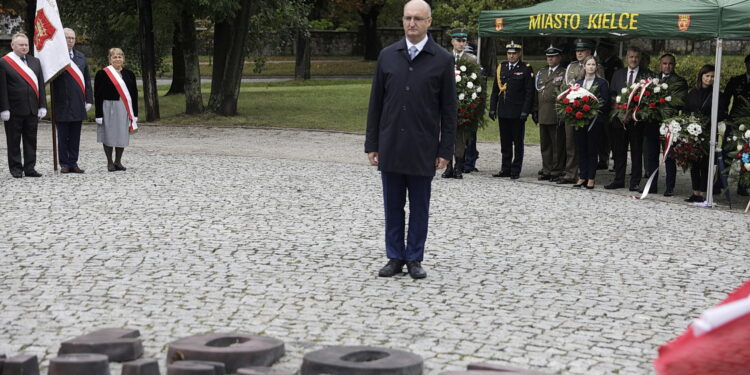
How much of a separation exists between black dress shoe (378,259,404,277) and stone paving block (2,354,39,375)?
135 inches

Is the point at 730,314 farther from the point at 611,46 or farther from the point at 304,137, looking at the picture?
the point at 304,137

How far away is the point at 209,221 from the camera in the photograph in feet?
35.6

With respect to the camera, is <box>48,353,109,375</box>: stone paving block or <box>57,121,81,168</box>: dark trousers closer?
<box>48,353,109,375</box>: stone paving block

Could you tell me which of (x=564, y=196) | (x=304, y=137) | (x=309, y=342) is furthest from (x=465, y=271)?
(x=304, y=137)

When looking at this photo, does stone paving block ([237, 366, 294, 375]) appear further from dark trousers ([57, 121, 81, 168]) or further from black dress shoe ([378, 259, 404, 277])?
dark trousers ([57, 121, 81, 168])

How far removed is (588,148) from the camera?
14.6 metres

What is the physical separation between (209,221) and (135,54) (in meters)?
22.4

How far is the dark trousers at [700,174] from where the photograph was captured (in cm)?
1366

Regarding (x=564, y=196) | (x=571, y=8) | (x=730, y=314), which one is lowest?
(x=564, y=196)

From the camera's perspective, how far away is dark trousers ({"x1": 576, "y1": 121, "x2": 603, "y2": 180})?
47.9 ft

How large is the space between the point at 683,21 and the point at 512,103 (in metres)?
3.22

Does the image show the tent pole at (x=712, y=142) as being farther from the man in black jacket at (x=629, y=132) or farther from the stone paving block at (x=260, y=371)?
the stone paving block at (x=260, y=371)

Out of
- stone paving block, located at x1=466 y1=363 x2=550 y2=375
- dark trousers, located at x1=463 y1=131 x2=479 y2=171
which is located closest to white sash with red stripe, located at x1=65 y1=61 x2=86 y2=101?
dark trousers, located at x1=463 y1=131 x2=479 y2=171

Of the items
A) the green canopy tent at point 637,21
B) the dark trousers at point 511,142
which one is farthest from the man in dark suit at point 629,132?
the dark trousers at point 511,142
